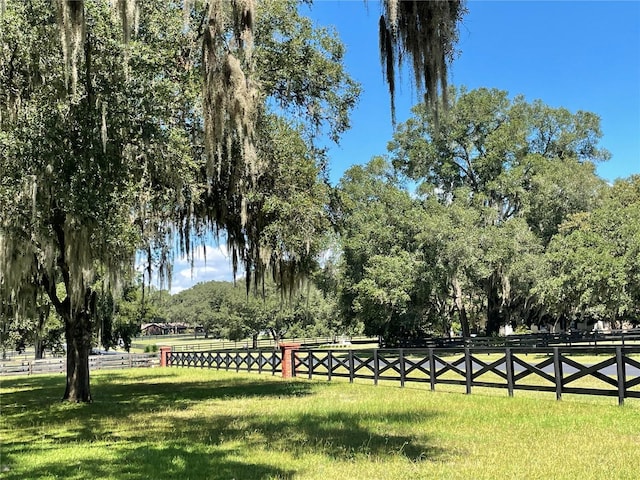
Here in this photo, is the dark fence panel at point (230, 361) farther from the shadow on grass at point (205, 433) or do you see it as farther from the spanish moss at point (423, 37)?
the spanish moss at point (423, 37)

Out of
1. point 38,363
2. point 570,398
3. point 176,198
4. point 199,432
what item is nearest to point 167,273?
point 176,198

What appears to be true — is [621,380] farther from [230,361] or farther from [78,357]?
→ [230,361]

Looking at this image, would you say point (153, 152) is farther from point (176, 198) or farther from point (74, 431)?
point (74, 431)

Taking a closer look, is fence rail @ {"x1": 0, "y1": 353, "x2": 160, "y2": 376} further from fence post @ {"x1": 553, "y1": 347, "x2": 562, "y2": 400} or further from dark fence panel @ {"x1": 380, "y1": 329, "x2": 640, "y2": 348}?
fence post @ {"x1": 553, "y1": 347, "x2": 562, "y2": 400}

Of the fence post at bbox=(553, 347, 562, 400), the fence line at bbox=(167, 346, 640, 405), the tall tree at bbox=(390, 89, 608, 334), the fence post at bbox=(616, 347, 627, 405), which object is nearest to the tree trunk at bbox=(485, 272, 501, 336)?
the tall tree at bbox=(390, 89, 608, 334)

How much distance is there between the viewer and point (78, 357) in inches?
513

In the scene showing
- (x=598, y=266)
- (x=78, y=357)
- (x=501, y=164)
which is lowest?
(x=78, y=357)

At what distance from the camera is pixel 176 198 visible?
1135 centimetres

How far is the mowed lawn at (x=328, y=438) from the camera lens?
580 cm

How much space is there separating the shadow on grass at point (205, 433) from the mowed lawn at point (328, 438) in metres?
0.02

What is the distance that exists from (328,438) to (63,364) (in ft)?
80.0

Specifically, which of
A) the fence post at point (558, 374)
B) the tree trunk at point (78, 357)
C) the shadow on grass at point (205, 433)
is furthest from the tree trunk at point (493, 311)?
the tree trunk at point (78, 357)

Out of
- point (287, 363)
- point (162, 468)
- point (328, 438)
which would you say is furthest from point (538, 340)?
point (162, 468)

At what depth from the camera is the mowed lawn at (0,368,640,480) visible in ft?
19.0
